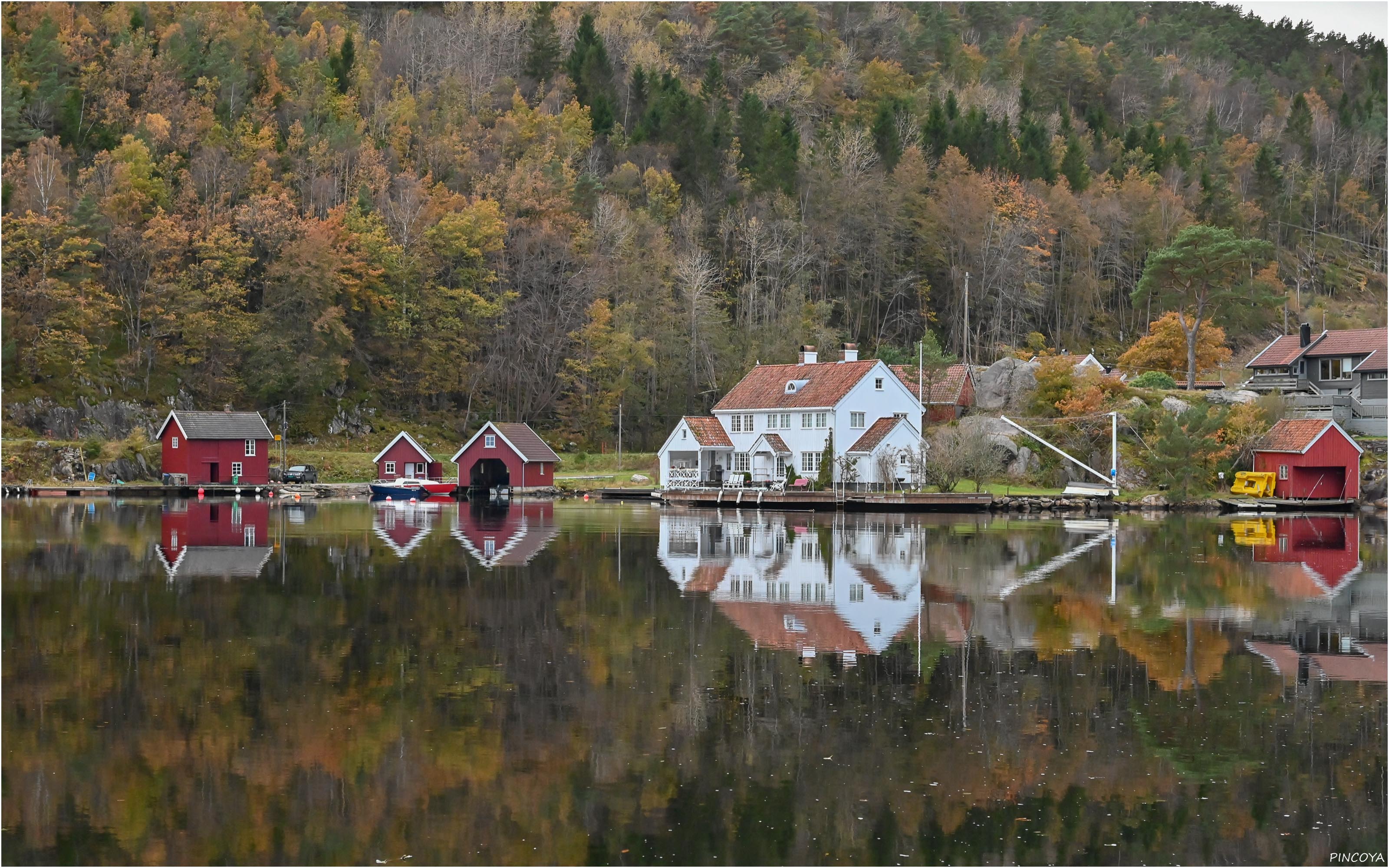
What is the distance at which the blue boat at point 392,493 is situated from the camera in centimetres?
6259

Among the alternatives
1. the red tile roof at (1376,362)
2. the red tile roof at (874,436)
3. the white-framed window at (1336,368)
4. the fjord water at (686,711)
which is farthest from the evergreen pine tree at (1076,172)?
the fjord water at (686,711)

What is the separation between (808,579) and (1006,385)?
1532 inches

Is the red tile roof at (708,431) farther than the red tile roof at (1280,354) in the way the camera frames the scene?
No

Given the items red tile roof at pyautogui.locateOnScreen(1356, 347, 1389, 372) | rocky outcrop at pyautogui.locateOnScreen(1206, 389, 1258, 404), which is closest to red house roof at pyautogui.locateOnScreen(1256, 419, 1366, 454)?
rocky outcrop at pyautogui.locateOnScreen(1206, 389, 1258, 404)

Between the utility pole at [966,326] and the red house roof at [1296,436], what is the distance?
18.0m

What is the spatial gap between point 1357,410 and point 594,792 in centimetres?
6032

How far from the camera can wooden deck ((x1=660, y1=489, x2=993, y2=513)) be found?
180 ft

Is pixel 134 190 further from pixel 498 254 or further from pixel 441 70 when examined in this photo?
pixel 441 70

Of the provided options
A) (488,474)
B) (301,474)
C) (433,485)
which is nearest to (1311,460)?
(488,474)

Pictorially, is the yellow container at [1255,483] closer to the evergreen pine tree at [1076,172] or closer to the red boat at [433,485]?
the red boat at [433,485]

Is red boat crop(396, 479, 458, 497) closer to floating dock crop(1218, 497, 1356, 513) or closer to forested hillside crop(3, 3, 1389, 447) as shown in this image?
forested hillside crop(3, 3, 1389, 447)

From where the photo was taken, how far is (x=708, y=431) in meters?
64.5

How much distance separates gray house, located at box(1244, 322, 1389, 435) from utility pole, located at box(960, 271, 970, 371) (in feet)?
48.2

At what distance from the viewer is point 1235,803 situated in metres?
14.6
